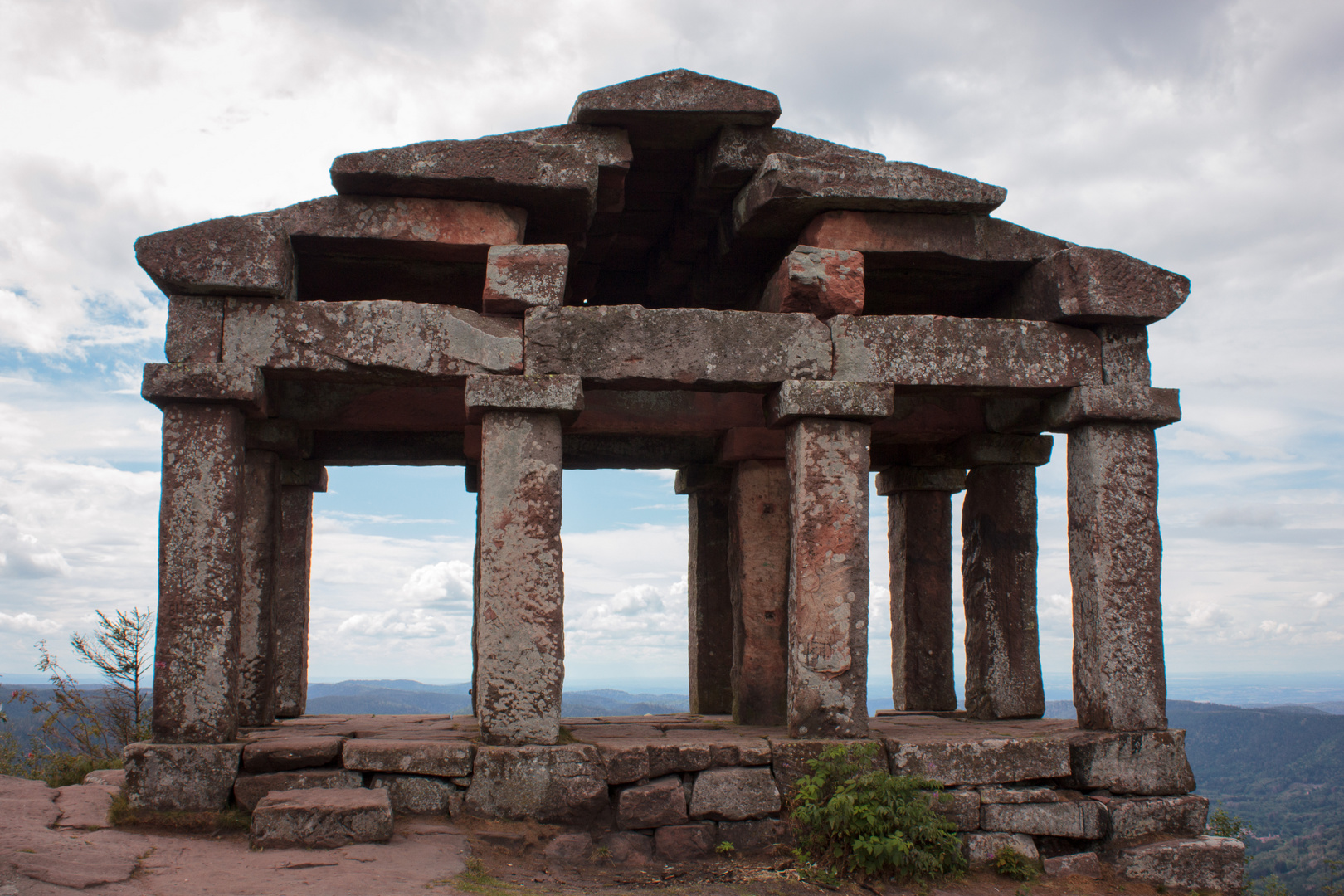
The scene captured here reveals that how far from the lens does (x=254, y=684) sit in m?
7.45

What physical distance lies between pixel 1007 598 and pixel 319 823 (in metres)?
6.03

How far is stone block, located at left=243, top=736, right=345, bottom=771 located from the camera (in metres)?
5.72

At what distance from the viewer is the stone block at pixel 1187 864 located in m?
6.02

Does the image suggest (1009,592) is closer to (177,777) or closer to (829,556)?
(829,556)

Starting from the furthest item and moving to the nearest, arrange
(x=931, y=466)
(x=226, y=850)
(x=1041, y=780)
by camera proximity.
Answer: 1. (x=931, y=466)
2. (x=1041, y=780)
3. (x=226, y=850)

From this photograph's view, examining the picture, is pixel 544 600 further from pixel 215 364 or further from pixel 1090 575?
pixel 1090 575

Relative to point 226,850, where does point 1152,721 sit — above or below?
above

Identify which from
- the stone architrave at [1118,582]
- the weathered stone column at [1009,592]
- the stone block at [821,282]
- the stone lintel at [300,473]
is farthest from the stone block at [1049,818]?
the stone lintel at [300,473]

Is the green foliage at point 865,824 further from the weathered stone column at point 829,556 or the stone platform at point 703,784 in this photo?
the weathered stone column at point 829,556

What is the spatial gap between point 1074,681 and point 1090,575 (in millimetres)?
806

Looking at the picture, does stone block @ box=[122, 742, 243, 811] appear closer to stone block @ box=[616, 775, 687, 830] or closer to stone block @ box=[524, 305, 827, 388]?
stone block @ box=[616, 775, 687, 830]

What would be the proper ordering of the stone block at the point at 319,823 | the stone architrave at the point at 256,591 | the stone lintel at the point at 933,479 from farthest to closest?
the stone lintel at the point at 933,479, the stone architrave at the point at 256,591, the stone block at the point at 319,823

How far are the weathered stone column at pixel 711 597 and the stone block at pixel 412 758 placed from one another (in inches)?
148

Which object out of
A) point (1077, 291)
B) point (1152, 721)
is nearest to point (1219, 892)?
point (1152, 721)
